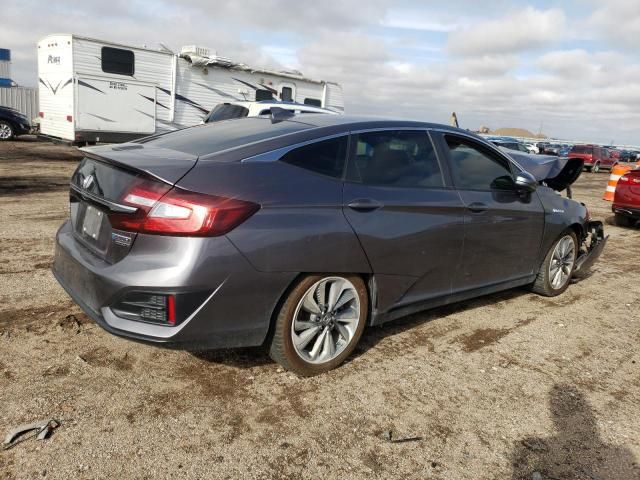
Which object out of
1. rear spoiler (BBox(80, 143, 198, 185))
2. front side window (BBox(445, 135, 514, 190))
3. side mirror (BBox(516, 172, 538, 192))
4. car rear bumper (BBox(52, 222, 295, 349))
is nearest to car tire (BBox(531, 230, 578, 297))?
side mirror (BBox(516, 172, 538, 192))

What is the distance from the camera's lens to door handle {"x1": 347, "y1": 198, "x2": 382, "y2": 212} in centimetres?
318

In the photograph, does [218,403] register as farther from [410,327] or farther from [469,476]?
[410,327]

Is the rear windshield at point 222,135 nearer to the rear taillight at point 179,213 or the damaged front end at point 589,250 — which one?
the rear taillight at point 179,213

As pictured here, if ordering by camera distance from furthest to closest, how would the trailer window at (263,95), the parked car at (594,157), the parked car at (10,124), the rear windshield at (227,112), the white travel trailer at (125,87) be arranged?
the parked car at (594,157), the parked car at (10,124), the trailer window at (263,95), the white travel trailer at (125,87), the rear windshield at (227,112)

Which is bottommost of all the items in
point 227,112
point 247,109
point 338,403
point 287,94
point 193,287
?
point 338,403

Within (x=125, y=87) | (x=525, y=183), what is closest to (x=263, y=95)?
(x=125, y=87)

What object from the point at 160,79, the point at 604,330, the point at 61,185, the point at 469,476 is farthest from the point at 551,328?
the point at 160,79

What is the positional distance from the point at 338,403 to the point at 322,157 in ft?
4.76

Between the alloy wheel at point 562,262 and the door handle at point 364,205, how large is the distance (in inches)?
100

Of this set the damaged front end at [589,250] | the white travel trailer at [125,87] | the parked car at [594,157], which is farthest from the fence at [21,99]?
the parked car at [594,157]

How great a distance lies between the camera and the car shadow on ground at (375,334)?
343 centimetres

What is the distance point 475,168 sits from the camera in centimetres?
413

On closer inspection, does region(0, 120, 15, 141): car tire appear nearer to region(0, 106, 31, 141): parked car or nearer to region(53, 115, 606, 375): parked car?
region(0, 106, 31, 141): parked car

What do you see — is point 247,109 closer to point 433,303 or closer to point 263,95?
point 263,95
